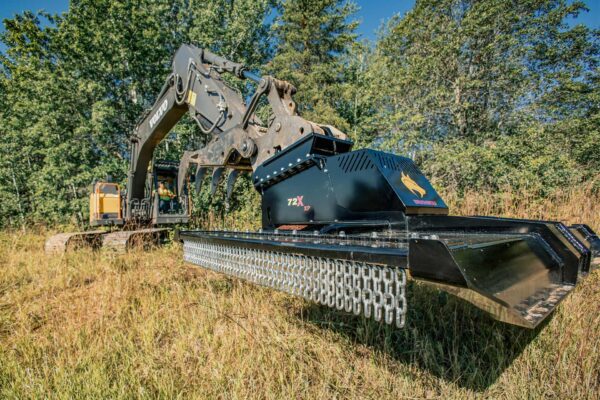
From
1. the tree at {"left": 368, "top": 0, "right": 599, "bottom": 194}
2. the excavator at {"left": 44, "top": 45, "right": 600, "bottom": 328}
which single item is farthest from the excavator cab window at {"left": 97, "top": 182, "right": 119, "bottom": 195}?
the tree at {"left": 368, "top": 0, "right": 599, "bottom": 194}

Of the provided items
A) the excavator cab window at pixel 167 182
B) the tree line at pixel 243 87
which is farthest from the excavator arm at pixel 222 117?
the tree line at pixel 243 87

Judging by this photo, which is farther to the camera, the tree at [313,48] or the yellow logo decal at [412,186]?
the tree at [313,48]

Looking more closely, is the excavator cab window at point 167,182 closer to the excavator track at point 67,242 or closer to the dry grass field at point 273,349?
the excavator track at point 67,242

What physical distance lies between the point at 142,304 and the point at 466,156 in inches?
343

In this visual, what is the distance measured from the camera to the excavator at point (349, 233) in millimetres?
1066

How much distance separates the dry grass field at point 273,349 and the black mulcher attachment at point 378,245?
0.46 meters

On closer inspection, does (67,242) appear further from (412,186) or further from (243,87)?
(243,87)

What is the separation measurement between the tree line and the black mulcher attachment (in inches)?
275

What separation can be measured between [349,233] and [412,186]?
57 cm

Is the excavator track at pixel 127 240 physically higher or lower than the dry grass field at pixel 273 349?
higher

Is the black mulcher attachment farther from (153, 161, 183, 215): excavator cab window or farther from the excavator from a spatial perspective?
(153, 161, 183, 215): excavator cab window

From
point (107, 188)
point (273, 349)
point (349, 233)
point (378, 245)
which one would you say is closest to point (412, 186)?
point (349, 233)

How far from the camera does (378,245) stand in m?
1.23

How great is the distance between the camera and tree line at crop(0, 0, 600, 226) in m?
10.6
